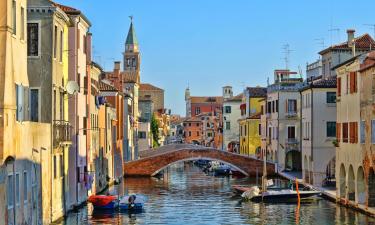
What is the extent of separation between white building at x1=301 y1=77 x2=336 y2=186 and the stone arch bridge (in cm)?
1241

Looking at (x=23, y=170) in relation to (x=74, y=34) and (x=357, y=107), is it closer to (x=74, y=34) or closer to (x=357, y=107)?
(x=74, y=34)

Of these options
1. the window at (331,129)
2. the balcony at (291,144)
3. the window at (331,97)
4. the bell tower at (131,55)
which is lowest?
the balcony at (291,144)

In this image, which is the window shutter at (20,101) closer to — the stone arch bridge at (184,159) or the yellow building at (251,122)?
the stone arch bridge at (184,159)

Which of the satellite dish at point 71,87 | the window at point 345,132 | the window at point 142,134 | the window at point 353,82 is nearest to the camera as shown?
the satellite dish at point 71,87

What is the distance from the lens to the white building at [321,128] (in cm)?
4628

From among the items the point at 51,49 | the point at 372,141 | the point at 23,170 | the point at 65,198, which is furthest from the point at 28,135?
the point at 372,141

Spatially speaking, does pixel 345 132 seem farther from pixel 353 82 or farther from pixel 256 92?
pixel 256 92

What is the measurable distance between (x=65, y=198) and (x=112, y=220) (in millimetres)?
2375

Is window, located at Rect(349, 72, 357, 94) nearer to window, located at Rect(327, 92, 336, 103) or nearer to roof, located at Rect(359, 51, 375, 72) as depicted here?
roof, located at Rect(359, 51, 375, 72)

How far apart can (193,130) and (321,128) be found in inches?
3911

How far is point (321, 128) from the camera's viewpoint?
4706 centimetres

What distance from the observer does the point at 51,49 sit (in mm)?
26953

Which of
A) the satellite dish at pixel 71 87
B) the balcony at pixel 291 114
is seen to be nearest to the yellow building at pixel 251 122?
the balcony at pixel 291 114

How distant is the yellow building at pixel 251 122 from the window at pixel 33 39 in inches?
1878
